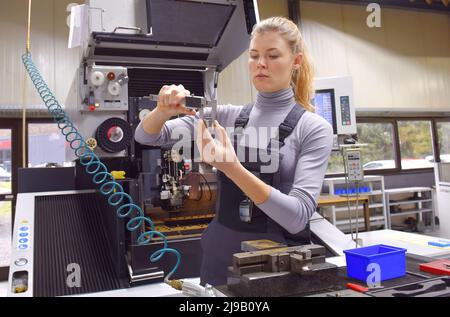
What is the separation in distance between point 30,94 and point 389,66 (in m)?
4.56

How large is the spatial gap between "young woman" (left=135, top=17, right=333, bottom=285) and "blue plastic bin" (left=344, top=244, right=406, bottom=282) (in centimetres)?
15

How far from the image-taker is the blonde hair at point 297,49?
0.97 m

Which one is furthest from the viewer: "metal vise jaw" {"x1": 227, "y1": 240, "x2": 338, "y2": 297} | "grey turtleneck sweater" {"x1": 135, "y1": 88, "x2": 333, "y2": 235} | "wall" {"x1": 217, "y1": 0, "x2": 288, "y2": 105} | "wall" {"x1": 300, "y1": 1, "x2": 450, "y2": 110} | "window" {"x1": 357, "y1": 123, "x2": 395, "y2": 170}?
"window" {"x1": 357, "y1": 123, "x2": 395, "y2": 170}

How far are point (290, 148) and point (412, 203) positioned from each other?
4998 mm

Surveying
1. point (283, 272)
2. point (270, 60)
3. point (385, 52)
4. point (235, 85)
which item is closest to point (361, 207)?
point (235, 85)

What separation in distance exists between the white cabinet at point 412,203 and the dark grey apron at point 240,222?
4.46 m

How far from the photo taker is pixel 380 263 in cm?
76

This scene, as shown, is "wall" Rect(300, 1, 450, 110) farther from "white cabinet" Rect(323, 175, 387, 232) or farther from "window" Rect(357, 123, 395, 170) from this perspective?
"white cabinet" Rect(323, 175, 387, 232)

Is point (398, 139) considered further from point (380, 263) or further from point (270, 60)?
point (380, 263)

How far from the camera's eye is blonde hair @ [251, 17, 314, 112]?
0.97 meters

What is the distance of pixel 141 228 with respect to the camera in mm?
1272

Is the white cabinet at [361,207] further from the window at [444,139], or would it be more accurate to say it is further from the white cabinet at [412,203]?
the window at [444,139]

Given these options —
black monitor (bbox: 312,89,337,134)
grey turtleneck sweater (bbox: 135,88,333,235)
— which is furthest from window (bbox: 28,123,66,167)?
grey turtleneck sweater (bbox: 135,88,333,235)
